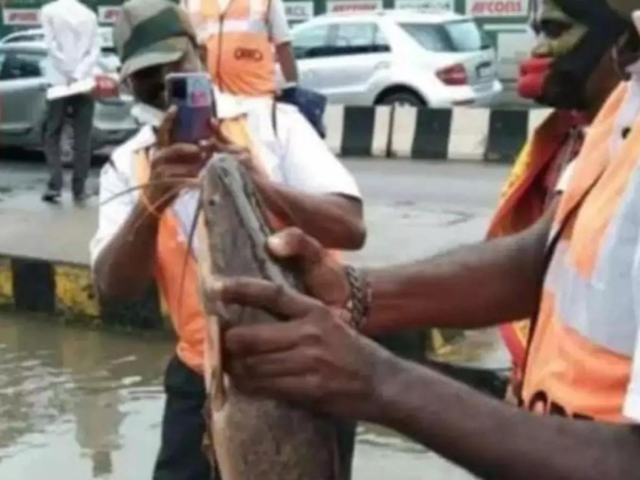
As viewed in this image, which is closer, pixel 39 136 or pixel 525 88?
pixel 525 88

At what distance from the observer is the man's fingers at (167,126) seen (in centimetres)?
329

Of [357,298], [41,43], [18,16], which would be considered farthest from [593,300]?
[18,16]

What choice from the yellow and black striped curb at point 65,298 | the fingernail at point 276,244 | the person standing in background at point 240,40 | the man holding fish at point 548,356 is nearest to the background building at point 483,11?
the yellow and black striped curb at point 65,298

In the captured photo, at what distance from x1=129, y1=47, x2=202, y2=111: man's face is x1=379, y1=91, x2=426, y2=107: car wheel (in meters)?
15.4

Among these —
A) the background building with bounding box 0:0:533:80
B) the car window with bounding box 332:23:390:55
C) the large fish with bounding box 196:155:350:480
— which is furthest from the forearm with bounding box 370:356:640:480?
the background building with bounding box 0:0:533:80

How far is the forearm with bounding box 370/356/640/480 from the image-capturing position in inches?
71.3

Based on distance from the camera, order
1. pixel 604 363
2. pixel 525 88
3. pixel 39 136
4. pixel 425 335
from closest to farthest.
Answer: pixel 604 363 → pixel 525 88 → pixel 425 335 → pixel 39 136

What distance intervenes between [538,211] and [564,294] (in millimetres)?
1605

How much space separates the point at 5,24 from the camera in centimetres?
2778

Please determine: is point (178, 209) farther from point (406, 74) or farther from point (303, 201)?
point (406, 74)

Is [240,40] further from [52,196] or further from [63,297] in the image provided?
[52,196]

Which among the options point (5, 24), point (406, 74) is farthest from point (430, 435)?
point (5, 24)

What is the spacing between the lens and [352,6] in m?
24.8

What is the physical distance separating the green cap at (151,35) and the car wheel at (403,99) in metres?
15.3
